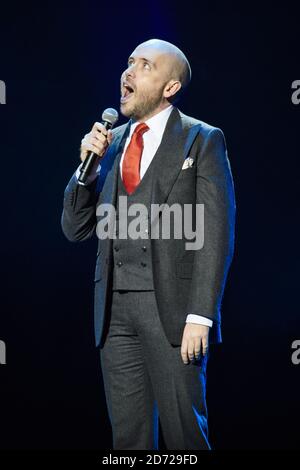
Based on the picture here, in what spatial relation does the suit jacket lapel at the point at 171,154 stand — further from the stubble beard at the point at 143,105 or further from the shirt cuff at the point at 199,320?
the shirt cuff at the point at 199,320

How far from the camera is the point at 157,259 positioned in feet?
5.81

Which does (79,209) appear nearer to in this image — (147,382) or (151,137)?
(151,137)

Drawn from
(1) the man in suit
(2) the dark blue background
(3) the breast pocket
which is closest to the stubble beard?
(1) the man in suit

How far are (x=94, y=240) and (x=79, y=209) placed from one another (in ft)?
3.73

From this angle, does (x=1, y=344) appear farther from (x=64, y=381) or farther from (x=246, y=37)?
(x=246, y=37)

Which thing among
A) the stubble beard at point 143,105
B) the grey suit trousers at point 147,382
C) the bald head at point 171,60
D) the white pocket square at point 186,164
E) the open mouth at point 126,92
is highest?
the bald head at point 171,60

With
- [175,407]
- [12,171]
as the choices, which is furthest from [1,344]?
[175,407]

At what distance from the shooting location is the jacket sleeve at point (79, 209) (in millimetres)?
1909

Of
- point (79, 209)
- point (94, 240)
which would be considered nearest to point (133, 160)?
point (79, 209)

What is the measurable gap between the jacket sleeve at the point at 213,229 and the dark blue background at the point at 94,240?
3.73 ft

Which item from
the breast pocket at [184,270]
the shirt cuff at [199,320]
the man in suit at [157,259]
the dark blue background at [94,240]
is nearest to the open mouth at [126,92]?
the man in suit at [157,259]

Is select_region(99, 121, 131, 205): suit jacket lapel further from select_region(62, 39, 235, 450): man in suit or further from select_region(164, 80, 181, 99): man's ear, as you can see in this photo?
select_region(164, 80, 181, 99): man's ear

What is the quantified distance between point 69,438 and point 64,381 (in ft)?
0.81

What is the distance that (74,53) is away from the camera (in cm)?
294
